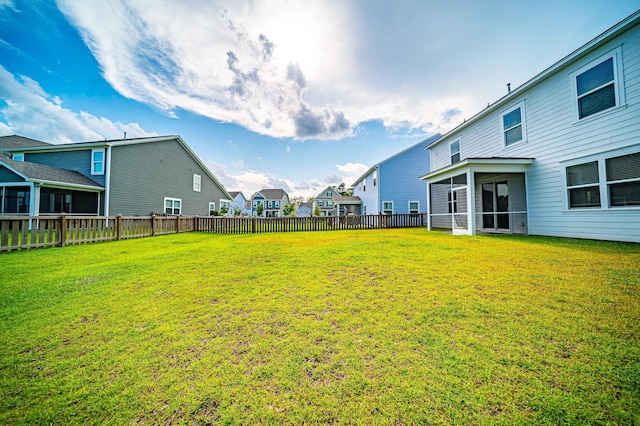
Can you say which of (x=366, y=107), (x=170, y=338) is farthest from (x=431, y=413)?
(x=366, y=107)

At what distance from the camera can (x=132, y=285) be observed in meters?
3.85

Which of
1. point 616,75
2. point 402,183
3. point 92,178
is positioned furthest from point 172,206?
point 616,75

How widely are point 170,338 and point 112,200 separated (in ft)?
53.9

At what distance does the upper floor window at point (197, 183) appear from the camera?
20875 millimetres

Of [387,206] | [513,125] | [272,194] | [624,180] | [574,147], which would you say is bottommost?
[624,180]

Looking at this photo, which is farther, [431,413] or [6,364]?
[6,364]

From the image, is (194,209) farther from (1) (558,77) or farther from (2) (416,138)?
(1) (558,77)

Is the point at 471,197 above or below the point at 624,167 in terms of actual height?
below

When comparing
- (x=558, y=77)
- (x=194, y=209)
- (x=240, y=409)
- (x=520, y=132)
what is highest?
(x=558, y=77)

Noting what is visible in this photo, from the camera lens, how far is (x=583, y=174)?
24.0 feet

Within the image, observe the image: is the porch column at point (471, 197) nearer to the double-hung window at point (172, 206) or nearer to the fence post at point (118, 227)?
the fence post at point (118, 227)

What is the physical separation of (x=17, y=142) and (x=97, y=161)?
15.7 m

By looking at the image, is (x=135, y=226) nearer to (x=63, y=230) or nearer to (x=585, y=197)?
(x=63, y=230)

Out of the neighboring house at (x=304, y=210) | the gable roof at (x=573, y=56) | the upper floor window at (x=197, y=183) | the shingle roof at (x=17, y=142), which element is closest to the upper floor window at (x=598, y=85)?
the gable roof at (x=573, y=56)
